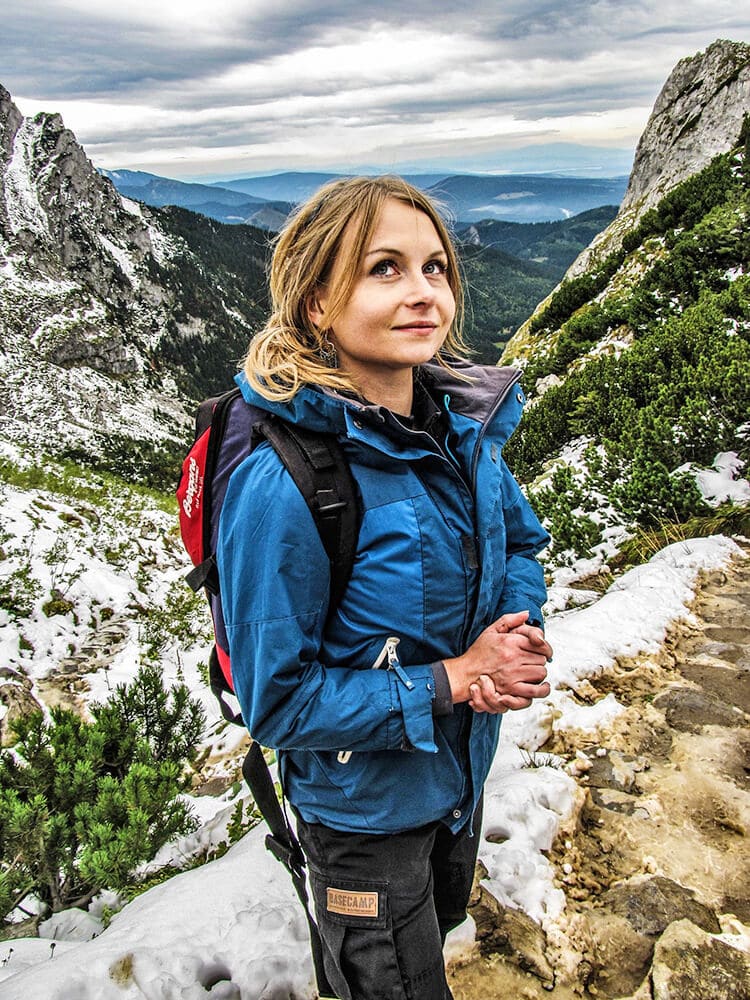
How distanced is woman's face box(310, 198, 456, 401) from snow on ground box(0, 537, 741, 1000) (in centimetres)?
217

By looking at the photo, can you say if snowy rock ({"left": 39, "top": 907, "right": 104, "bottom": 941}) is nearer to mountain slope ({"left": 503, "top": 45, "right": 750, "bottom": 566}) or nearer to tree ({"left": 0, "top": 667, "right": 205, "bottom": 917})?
tree ({"left": 0, "top": 667, "right": 205, "bottom": 917})

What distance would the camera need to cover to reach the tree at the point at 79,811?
8.85 ft

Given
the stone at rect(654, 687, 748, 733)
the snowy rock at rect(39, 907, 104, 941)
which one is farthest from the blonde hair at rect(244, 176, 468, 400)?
the stone at rect(654, 687, 748, 733)

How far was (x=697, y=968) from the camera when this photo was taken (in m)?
2.22

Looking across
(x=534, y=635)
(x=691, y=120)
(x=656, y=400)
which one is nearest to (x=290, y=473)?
(x=534, y=635)

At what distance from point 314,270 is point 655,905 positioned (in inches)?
110

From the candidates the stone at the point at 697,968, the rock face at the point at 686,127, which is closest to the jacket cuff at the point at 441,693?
the stone at the point at 697,968

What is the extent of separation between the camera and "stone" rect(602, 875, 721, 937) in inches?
96.6

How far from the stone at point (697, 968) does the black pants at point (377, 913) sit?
945mm

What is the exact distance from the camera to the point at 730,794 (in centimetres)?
305

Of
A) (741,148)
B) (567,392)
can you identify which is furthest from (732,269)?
(741,148)

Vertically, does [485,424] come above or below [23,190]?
below

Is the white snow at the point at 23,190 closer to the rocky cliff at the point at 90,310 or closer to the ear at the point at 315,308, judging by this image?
the rocky cliff at the point at 90,310

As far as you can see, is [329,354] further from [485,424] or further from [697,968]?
[697,968]
